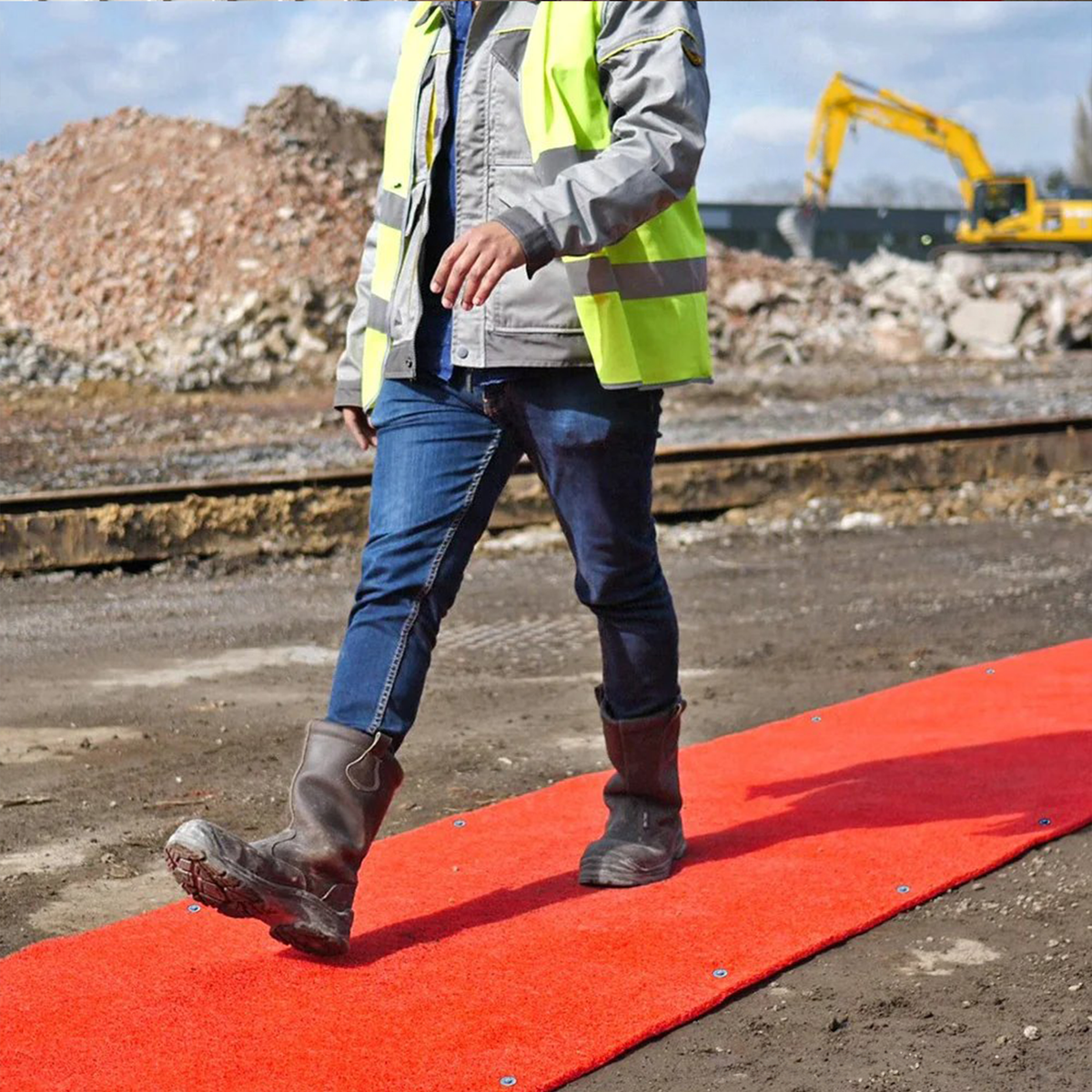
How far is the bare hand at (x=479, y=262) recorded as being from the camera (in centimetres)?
288

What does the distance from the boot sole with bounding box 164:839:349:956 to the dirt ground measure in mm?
368

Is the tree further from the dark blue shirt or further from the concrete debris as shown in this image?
the dark blue shirt

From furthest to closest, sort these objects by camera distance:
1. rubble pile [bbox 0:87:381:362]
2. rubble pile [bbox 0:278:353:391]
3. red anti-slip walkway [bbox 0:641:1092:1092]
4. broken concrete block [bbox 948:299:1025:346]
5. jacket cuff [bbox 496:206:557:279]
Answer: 1. broken concrete block [bbox 948:299:1025:346]
2. rubble pile [bbox 0:87:381:362]
3. rubble pile [bbox 0:278:353:391]
4. jacket cuff [bbox 496:206:557:279]
5. red anti-slip walkway [bbox 0:641:1092:1092]

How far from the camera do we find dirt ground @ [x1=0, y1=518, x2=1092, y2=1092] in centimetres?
281

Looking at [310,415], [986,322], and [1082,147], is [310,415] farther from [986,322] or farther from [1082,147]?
[1082,147]

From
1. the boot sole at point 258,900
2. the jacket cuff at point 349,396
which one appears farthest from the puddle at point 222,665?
the boot sole at point 258,900

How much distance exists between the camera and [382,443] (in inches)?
130

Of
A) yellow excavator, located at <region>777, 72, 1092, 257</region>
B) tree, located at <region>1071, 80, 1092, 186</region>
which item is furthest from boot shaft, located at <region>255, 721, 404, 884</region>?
tree, located at <region>1071, 80, 1092, 186</region>

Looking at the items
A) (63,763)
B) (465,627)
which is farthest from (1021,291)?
(63,763)

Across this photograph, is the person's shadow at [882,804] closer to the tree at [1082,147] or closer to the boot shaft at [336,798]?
the boot shaft at [336,798]

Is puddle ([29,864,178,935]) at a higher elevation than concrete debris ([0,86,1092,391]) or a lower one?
lower

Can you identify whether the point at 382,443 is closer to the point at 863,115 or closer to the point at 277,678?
the point at 277,678

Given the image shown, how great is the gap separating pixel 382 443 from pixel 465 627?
11.9 ft

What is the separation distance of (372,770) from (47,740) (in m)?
2.08
